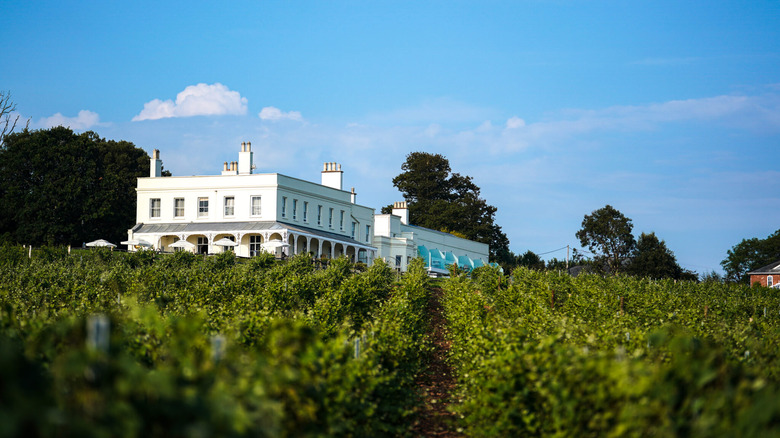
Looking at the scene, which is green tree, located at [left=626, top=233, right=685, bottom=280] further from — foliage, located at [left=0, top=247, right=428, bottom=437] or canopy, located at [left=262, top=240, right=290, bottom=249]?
foliage, located at [left=0, top=247, right=428, bottom=437]

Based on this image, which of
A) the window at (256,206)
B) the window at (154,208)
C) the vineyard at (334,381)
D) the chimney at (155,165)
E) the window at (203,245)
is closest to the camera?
the vineyard at (334,381)

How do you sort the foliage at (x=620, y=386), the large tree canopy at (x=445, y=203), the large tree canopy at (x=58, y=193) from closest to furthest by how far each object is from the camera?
the foliage at (x=620, y=386)
the large tree canopy at (x=58, y=193)
the large tree canopy at (x=445, y=203)

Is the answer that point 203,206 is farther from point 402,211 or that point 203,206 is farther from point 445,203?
point 445,203

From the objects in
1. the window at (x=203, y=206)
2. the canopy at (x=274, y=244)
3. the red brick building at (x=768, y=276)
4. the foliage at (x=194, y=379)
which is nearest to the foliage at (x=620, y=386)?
the foliage at (x=194, y=379)

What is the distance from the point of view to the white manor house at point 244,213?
140ft

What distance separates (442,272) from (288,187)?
16.2 meters

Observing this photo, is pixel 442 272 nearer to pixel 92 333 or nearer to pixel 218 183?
pixel 218 183

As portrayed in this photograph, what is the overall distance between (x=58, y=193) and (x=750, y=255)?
66.7m

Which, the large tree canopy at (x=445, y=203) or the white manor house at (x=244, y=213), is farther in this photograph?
the large tree canopy at (x=445, y=203)

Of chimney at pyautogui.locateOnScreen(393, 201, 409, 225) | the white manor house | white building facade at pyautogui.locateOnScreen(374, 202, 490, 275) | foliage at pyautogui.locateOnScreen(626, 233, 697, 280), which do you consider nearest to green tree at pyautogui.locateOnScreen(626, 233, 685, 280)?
foliage at pyautogui.locateOnScreen(626, 233, 697, 280)

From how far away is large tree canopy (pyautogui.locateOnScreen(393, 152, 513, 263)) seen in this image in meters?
71.9

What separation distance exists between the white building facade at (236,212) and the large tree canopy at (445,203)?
84.6ft

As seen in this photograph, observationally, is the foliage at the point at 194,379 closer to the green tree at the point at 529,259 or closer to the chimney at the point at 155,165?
the chimney at the point at 155,165

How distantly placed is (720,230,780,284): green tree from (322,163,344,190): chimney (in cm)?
4669
